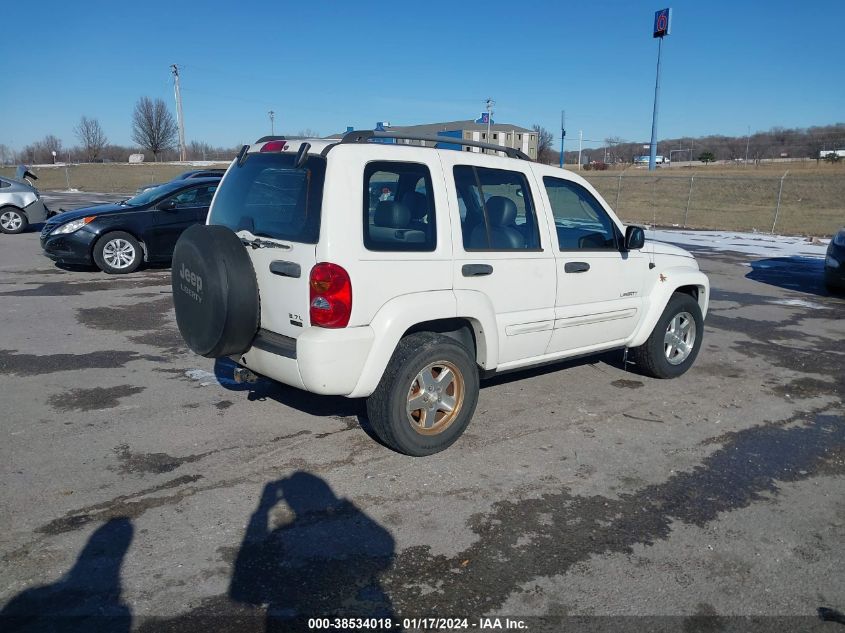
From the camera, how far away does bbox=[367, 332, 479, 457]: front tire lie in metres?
4.25

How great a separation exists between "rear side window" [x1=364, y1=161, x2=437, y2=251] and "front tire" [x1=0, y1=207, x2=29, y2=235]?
54.9 feet

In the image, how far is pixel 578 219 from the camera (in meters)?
5.48

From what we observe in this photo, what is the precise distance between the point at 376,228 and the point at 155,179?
4809cm

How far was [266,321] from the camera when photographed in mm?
4309

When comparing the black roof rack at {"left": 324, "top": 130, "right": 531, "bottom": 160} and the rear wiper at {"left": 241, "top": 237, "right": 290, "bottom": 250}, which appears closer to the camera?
the rear wiper at {"left": 241, "top": 237, "right": 290, "bottom": 250}

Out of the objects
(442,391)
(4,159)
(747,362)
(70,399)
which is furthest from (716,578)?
(4,159)

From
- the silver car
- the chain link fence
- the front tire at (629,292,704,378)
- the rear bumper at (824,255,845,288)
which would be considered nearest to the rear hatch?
the front tire at (629,292,704,378)

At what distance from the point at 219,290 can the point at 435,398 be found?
1.55 metres

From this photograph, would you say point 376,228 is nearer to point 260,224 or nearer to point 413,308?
point 413,308

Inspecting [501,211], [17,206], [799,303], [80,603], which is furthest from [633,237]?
[17,206]

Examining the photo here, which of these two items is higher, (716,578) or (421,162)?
(421,162)

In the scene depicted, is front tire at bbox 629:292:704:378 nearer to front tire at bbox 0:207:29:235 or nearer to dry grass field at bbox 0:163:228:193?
front tire at bbox 0:207:29:235

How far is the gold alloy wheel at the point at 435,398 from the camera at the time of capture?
14.5 feet

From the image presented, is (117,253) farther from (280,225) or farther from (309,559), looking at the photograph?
(309,559)
